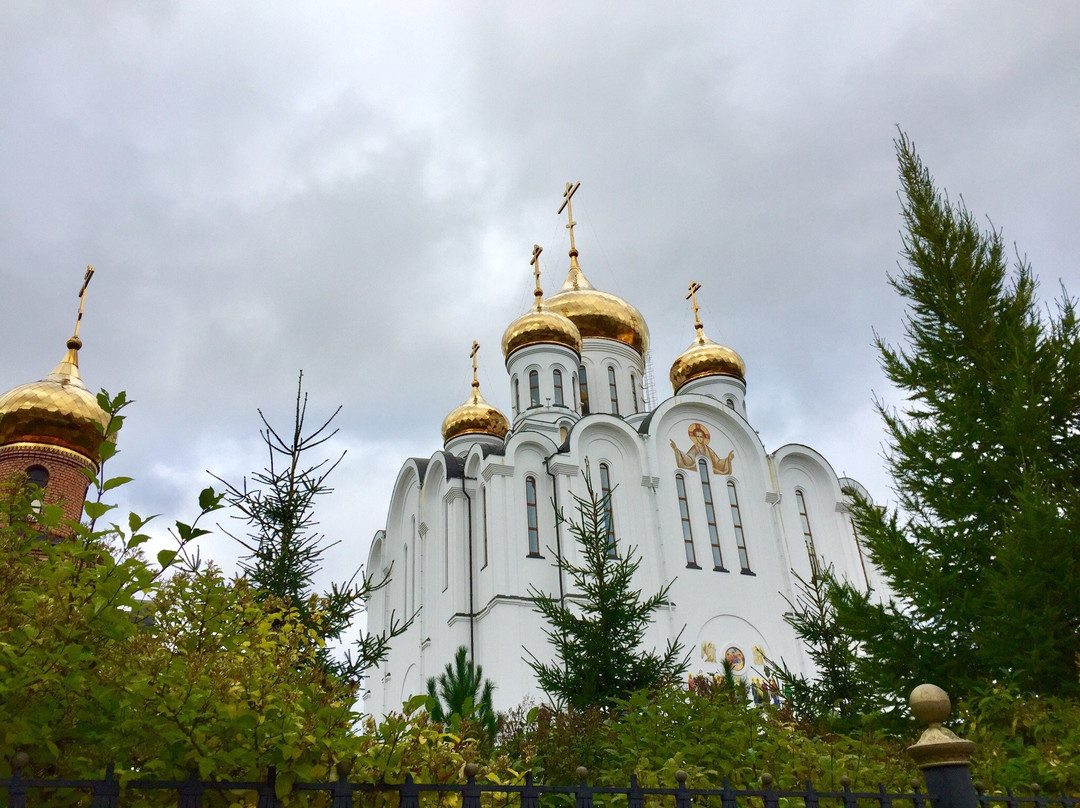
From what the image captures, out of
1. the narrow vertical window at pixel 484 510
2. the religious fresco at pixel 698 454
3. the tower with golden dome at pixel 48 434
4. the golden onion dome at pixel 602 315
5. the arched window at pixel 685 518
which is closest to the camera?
the tower with golden dome at pixel 48 434

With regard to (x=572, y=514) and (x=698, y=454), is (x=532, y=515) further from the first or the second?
(x=698, y=454)

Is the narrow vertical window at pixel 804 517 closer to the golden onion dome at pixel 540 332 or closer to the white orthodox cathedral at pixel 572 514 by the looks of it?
the white orthodox cathedral at pixel 572 514

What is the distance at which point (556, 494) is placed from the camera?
16953 mm

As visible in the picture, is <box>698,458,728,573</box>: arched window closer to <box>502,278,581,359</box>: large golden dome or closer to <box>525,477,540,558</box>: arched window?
<box>525,477,540,558</box>: arched window

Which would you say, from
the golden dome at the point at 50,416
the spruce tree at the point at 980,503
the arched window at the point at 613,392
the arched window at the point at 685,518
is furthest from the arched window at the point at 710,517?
the golden dome at the point at 50,416

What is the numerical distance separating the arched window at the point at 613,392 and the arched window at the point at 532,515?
5.35 metres

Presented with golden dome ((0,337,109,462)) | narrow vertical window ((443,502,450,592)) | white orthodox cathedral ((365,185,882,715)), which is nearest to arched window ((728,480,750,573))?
white orthodox cathedral ((365,185,882,715))

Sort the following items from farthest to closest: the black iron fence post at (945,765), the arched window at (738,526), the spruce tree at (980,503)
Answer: the arched window at (738,526), the spruce tree at (980,503), the black iron fence post at (945,765)

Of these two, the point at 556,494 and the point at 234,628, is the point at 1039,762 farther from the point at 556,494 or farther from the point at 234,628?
the point at 556,494

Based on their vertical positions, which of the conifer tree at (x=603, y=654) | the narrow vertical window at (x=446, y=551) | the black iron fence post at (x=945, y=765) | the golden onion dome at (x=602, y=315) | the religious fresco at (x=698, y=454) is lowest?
the black iron fence post at (x=945, y=765)

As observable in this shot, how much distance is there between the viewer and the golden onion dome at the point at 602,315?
23359mm

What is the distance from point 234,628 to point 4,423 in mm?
15059

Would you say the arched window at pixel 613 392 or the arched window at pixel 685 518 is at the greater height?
the arched window at pixel 613 392

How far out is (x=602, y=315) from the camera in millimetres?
23438
